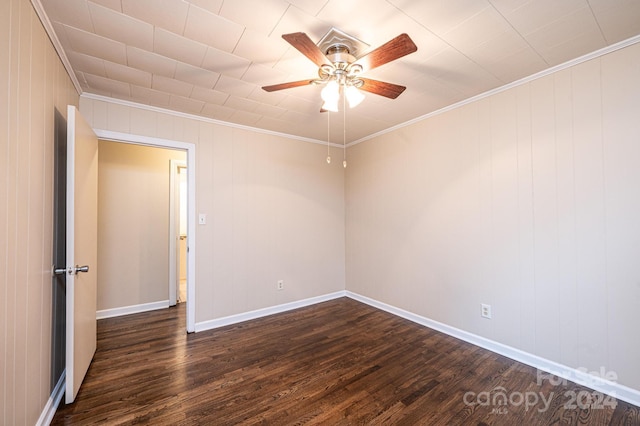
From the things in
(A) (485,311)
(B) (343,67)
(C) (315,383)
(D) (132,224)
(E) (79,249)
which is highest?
(B) (343,67)

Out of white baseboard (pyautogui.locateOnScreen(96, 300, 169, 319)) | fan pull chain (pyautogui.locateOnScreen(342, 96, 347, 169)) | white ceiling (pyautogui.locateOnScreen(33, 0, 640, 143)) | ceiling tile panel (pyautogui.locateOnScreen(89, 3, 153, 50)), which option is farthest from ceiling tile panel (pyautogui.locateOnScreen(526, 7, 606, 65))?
white baseboard (pyautogui.locateOnScreen(96, 300, 169, 319))

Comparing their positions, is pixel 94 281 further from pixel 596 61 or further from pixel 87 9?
pixel 596 61

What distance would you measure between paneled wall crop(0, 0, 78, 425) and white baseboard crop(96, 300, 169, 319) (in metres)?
1.83

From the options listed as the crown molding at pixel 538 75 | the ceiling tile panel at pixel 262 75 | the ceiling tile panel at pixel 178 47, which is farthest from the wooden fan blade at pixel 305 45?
the crown molding at pixel 538 75

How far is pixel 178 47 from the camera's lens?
6.01ft

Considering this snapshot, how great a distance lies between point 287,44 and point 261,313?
9.79 feet

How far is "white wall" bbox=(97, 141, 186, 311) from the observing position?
3.36 meters

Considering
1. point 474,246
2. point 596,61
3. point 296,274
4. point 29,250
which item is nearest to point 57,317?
point 29,250

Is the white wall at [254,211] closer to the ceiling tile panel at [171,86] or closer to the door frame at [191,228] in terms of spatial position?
the door frame at [191,228]

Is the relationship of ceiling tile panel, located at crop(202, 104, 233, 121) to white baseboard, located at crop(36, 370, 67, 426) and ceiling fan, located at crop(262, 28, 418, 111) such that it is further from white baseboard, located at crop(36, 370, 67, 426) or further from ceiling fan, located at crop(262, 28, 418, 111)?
white baseboard, located at crop(36, 370, 67, 426)

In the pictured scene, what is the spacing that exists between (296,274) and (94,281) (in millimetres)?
2186

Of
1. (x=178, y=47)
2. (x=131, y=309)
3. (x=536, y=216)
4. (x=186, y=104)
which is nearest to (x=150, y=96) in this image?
(x=186, y=104)

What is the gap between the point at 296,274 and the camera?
3.74 metres

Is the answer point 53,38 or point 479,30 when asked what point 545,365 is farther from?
point 53,38
